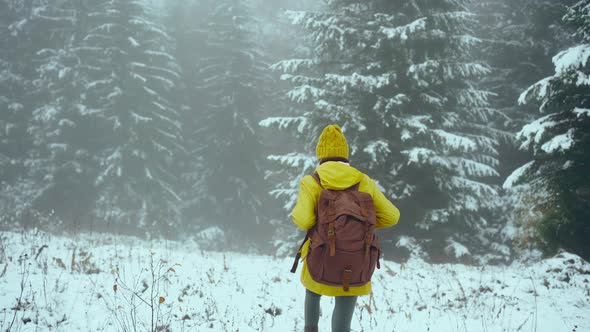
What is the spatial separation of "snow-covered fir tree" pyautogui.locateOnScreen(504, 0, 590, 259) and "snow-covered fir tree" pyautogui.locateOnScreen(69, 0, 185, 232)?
1674 centimetres

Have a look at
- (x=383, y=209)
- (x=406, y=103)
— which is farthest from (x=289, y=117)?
(x=383, y=209)

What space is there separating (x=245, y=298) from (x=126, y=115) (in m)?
16.7

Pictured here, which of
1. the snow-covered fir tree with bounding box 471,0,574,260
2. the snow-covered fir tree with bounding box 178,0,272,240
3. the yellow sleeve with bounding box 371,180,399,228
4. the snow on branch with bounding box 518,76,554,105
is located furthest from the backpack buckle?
the snow-covered fir tree with bounding box 178,0,272,240

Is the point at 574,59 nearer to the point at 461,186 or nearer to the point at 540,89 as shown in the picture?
the point at 540,89

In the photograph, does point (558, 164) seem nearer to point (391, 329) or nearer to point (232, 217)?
point (391, 329)

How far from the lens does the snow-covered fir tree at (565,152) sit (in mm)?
7402

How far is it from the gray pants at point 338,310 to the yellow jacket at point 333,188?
0.39 feet

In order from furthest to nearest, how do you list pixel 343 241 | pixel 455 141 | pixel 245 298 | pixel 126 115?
1. pixel 126 115
2. pixel 455 141
3. pixel 245 298
4. pixel 343 241

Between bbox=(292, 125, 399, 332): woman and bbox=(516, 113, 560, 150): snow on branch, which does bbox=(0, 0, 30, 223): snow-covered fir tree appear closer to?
bbox=(292, 125, 399, 332): woman

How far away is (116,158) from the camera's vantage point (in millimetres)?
19312

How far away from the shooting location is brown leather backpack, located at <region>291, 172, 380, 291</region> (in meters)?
2.96

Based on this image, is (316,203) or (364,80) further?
(364,80)

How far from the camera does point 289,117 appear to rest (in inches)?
500

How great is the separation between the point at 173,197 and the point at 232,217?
373cm
